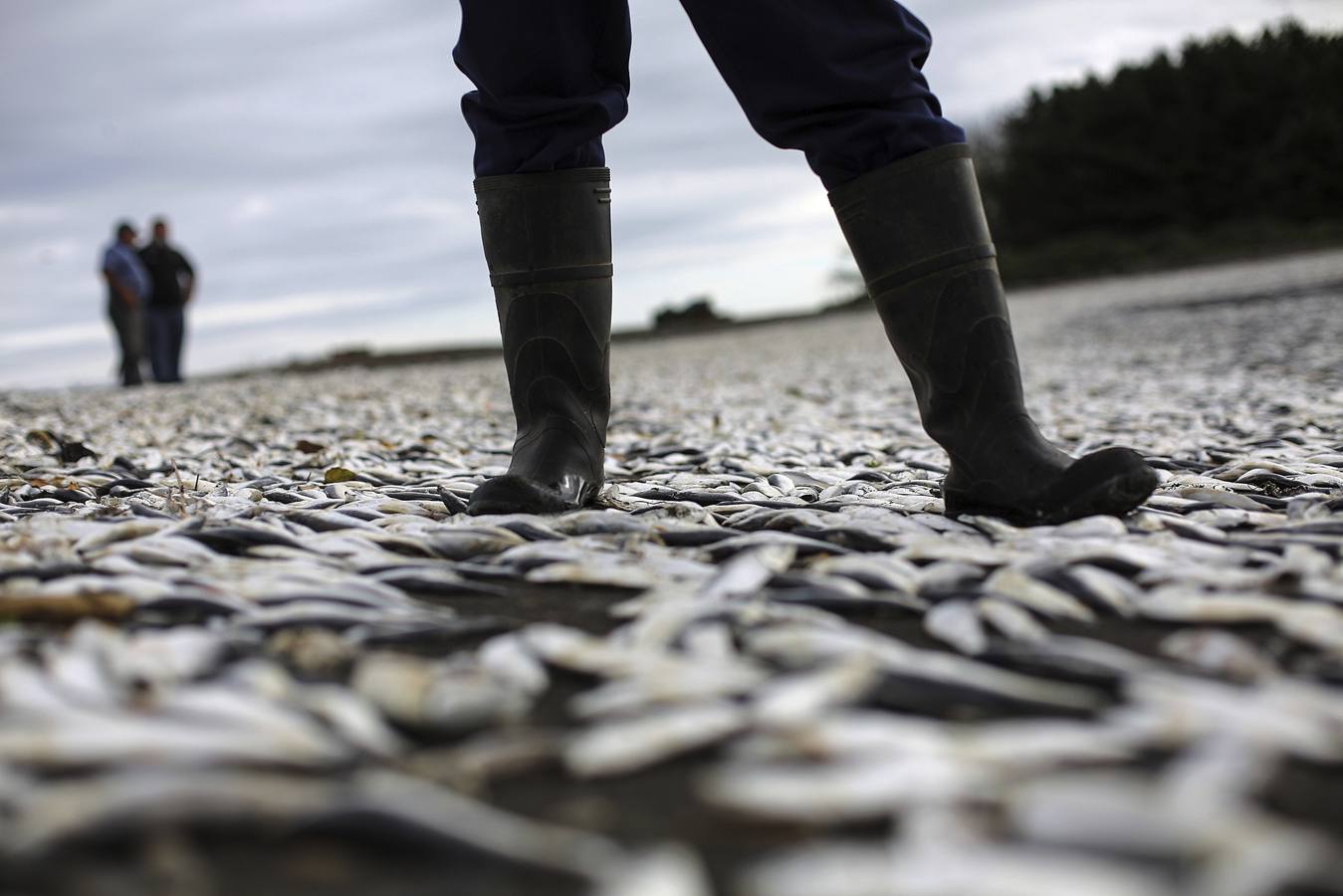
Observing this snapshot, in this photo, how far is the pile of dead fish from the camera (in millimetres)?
789

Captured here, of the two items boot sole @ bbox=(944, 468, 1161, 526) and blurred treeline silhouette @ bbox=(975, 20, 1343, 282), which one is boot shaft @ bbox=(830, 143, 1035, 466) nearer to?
boot sole @ bbox=(944, 468, 1161, 526)

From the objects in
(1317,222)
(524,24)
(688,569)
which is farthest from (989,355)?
(1317,222)

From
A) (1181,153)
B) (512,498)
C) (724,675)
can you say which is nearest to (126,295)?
(512,498)

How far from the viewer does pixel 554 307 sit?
2207mm

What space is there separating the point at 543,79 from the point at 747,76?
1.30ft

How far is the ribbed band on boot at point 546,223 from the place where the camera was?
2.16 metres

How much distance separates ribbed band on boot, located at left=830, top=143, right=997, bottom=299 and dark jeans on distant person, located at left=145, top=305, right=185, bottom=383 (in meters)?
10.8

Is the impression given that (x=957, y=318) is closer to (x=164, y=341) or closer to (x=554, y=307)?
(x=554, y=307)

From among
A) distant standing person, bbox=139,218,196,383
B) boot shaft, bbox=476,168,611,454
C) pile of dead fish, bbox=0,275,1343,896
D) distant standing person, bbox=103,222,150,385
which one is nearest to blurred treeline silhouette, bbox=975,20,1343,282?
distant standing person, bbox=139,218,196,383

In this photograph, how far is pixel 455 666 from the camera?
3.65 ft

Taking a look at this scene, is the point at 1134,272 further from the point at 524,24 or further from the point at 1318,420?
the point at 524,24

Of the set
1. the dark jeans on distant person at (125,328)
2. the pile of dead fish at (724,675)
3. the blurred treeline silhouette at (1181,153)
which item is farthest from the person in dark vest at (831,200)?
the blurred treeline silhouette at (1181,153)

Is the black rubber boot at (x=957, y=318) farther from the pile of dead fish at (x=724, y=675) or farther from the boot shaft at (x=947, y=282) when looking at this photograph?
the pile of dead fish at (x=724, y=675)

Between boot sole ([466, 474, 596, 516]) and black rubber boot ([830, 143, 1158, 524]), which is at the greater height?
black rubber boot ([830, 143, 1158, 524])
